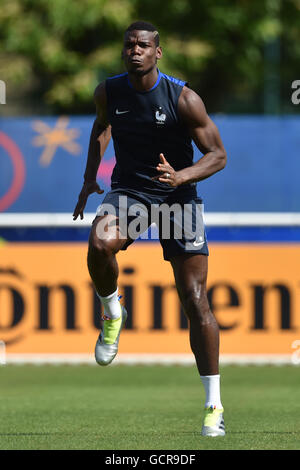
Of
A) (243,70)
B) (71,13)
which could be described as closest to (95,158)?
(71,13)

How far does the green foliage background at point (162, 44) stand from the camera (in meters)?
22.1

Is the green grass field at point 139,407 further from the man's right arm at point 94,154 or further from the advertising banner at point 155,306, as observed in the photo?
the man's right arm at point 94,154

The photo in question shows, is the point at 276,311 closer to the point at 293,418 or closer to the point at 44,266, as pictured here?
the point at 44,266

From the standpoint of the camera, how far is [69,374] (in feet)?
38.7

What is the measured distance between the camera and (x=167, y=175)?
670 cm

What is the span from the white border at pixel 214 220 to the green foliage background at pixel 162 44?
9.50 m

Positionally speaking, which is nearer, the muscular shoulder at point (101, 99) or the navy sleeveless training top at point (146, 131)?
the navy sleeveless training top at point (146, 131)

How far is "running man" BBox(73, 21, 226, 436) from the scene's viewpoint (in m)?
7.02

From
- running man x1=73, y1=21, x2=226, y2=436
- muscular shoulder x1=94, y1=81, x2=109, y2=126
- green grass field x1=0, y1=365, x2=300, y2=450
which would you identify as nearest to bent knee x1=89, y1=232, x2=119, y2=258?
running man x1=73, y1=21, x2=226, y2=436

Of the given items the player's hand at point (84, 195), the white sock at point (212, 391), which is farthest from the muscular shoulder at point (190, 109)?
the white sock at point (212, 391)

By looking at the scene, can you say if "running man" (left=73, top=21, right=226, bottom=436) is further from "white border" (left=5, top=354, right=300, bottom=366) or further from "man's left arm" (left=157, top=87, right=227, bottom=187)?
"white border" (left=5, top=354, right=300, bottom=366)

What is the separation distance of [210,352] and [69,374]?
15.8 ft

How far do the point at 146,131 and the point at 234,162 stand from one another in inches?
280

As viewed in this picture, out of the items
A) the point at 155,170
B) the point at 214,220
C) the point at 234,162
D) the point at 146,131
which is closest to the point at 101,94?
the point at 146,131
